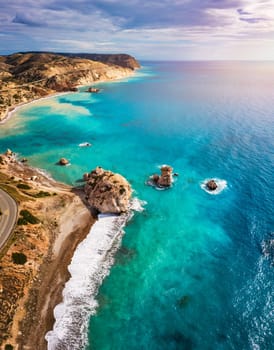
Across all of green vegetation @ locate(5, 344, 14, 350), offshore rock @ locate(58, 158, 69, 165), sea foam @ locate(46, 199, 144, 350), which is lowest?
sea foam @ locate(46, 199, 144, 350)

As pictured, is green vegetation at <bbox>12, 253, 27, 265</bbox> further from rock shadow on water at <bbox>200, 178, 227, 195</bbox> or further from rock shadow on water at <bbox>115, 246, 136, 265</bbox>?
rock shadow on water at <bbox>200, 178, 227, 195</bbox>

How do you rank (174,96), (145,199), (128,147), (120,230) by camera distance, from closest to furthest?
(120,230) < (145,199) < (128,147) < (174,96)

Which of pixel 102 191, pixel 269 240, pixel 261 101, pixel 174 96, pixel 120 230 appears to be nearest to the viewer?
pixel 269 240

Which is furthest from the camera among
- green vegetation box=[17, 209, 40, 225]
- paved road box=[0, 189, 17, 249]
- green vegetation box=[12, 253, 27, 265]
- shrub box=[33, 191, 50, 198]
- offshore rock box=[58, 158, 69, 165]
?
offshore rock box=[58, 158, 69, 165]

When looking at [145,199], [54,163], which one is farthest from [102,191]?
[54,163]

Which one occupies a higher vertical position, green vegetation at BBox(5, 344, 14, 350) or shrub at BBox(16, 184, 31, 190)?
shrub at BBox(16, 184, 31, 190)

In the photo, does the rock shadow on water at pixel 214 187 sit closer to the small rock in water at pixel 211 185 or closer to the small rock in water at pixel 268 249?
the small rock in water at pixel 211 185

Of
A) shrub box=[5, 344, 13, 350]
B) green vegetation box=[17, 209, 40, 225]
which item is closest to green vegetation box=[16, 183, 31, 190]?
green vegetation box=[17, 209, 40, 225]

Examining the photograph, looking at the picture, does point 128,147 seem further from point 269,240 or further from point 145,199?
point 269,240
